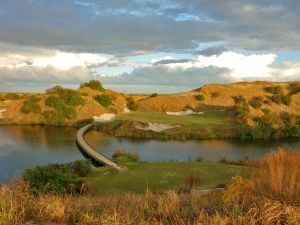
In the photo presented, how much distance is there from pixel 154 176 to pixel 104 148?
17306mm

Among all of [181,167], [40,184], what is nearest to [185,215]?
[40,184]

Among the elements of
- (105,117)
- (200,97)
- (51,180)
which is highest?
(200,97)

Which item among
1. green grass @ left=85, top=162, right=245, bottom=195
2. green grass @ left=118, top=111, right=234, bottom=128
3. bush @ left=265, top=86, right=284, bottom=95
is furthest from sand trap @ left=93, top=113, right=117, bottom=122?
green grass @ left=85, top=162, right=245, bottom=195

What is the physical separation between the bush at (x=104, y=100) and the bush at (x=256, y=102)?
21927mm

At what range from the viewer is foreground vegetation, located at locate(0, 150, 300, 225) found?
6988mm

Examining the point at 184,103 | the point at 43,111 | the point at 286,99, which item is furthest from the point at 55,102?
the point at 286,99

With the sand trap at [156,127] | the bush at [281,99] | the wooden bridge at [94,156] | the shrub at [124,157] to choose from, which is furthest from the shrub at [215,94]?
the shrub at [124,157]

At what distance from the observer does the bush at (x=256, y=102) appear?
61703 millimetres

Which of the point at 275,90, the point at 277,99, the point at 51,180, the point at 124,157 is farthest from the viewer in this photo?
the point at 275,90

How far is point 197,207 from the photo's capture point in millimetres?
8180

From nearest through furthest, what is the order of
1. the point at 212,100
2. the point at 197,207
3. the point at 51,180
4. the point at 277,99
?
1. the point at 197,207
2. the point at 51,180
3. the point at 277,99
4. the point at 212,100

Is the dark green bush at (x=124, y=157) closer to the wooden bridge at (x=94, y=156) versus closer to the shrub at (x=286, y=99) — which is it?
the wooden bridge at (x=94, y=156)

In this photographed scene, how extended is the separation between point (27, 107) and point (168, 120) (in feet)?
69.8

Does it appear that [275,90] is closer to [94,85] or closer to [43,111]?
[94,85]
